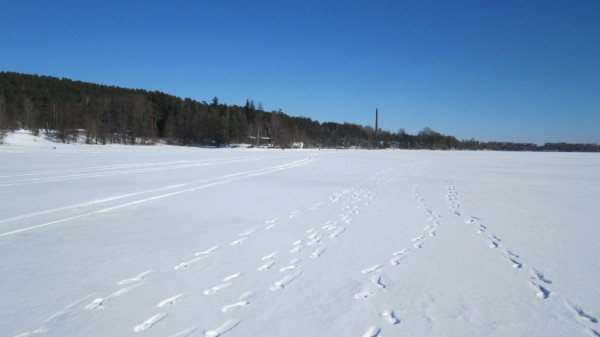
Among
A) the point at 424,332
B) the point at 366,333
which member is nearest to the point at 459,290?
the point at 424,332

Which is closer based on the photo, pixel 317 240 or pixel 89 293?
pixel 89 293

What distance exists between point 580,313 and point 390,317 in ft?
7.12

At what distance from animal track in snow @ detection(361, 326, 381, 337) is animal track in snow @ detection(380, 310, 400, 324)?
22cm

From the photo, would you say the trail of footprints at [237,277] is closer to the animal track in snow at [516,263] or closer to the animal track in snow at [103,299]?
the animal track in snow at [103,299]

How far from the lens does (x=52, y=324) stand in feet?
11.7

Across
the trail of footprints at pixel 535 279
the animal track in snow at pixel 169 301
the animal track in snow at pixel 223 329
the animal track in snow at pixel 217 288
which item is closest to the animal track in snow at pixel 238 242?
the animal track in snow at pixel 217 288

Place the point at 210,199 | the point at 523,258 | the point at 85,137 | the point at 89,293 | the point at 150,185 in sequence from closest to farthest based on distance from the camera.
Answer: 1. the point at 89,293
2. the point at 523,258
3. the point at 210,199
4. the point at 150,185
5. the point at 85,137

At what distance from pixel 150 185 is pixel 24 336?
11.9 m

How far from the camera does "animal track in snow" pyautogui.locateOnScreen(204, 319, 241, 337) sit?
134 inches

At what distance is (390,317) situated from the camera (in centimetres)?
384

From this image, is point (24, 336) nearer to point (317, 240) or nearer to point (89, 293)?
point (89, 293)

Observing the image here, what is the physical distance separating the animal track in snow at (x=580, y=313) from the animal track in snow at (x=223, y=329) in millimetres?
3723

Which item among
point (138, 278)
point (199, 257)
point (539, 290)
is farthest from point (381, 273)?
point (138, 278)

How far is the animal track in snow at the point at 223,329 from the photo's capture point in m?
3.41
